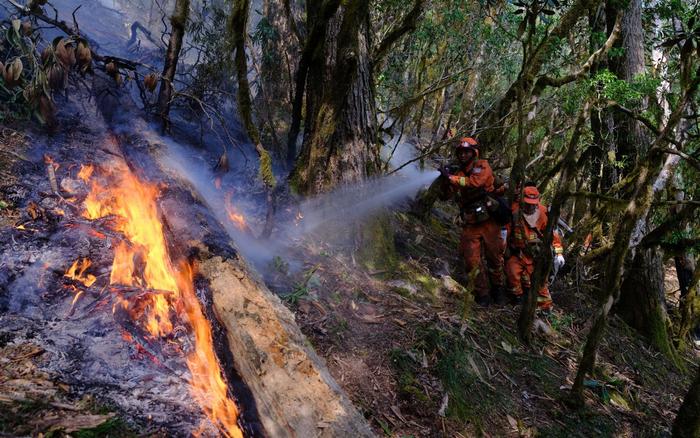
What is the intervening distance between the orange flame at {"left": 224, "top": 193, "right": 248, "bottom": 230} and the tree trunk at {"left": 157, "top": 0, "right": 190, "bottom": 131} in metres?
1.44

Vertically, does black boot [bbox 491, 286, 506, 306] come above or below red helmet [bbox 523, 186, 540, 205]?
below

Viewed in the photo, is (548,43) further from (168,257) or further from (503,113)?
(168,257)

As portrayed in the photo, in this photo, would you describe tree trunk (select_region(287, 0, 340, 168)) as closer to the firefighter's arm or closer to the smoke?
the smoke

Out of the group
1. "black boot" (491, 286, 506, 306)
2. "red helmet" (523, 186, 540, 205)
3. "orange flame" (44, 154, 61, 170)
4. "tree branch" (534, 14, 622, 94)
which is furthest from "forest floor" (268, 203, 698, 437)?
"tree branch" (534, 14, 622, 94)

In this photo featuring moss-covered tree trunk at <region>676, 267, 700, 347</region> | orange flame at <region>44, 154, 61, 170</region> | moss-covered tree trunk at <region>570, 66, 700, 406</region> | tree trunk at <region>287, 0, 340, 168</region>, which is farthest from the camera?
moss-covered tree trunk at <region>676, 267, 700, 347</region>

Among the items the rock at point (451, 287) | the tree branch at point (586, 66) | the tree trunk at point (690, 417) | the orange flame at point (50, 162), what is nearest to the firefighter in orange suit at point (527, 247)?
the rock at point (451, 287)

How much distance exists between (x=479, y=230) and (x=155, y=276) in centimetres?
428

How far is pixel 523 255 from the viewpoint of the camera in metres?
6.07

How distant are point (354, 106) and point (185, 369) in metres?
3.41

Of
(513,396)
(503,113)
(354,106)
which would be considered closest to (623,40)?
(503,113)

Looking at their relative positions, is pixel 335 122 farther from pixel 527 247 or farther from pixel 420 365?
pixel 527 247

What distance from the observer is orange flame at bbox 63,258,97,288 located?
3.21 m

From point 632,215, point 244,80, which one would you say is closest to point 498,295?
point 632,215

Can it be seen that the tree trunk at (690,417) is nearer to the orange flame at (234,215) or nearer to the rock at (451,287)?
the rock at (451,287)
